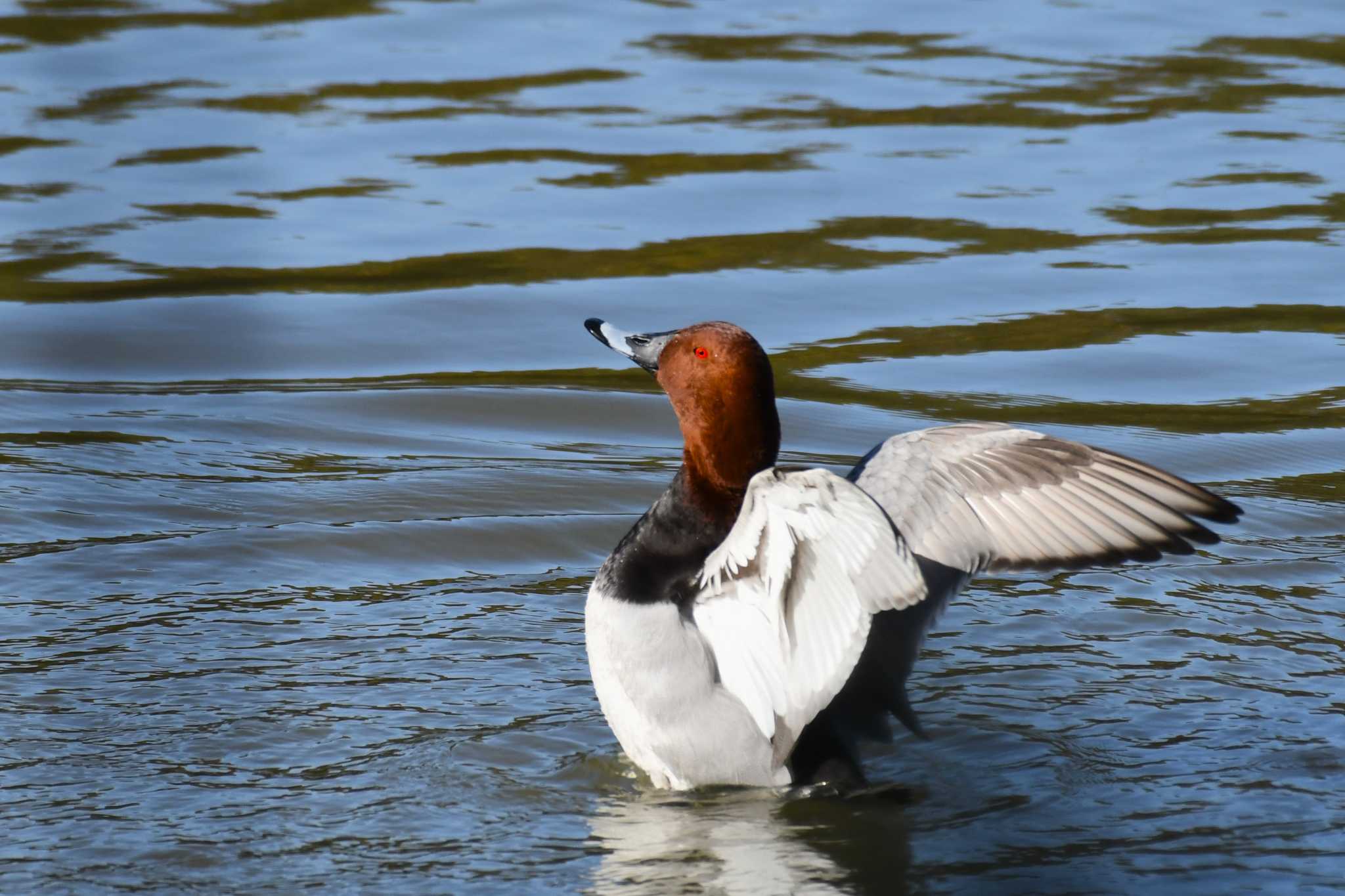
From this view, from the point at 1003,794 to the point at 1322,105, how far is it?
8.28 metres

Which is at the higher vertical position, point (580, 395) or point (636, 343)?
point (636, 343)

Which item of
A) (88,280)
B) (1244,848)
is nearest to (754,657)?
(1244,848)

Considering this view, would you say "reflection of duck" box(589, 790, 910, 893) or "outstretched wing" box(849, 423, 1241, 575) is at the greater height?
"outstretched wing" box(849, 423, 1241, 575)

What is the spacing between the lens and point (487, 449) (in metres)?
7.18

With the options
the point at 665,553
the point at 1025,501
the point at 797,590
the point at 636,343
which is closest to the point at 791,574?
the point at 797,590

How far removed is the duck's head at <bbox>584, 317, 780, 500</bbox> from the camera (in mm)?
4551

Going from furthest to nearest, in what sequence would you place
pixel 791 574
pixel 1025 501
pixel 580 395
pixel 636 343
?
pixel 580 395, pixel 636 343, pixel 1025 501, pixel 791 574

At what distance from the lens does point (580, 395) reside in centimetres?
773

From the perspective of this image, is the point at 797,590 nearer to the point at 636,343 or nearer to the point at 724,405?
the point at 724,405

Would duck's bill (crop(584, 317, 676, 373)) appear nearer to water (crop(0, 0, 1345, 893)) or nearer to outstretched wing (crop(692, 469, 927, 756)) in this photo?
outstretched wing (crop(692, 469, 927, 756))

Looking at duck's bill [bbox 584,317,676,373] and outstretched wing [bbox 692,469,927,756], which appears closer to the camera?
outstretched wing [bbox 692,469,927,756]

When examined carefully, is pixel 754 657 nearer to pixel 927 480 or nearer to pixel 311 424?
pixel 927 480

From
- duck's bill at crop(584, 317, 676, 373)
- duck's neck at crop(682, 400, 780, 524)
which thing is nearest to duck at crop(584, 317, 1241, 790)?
duck's neck at crop(682, 400, 780, 524)

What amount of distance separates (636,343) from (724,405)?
0.51 m
